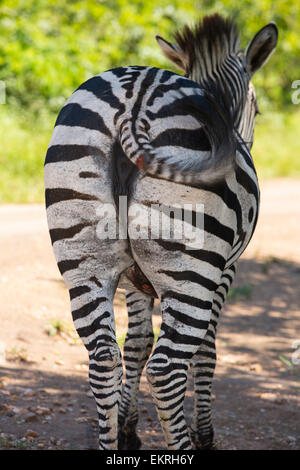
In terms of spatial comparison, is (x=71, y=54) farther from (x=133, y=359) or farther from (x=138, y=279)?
(x=138, y=279)

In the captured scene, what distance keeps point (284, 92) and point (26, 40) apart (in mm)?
12275

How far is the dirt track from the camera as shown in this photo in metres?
4.16

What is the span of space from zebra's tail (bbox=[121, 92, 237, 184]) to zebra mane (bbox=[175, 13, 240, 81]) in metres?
0.79

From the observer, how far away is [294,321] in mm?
7059

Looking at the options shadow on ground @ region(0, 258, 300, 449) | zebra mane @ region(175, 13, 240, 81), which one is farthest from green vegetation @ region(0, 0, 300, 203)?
zebra mane @ region(175, 13, 240, 81)

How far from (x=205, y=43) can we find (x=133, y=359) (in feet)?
6.89

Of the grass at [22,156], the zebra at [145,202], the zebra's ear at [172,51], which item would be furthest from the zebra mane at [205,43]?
the grass at [22,156]

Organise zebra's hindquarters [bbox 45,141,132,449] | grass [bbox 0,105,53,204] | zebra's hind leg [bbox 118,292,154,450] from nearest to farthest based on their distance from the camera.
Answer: zebra's hindquarters [bbox 45,141,132,449] → zebra's hind leg [bbox 118,292,154,450] → grass [bbox 0,105,53,204]

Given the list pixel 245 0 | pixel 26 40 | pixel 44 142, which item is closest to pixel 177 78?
pixel 44 142

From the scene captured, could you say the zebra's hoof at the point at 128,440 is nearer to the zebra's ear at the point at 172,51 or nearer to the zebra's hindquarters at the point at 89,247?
the zebra's hindquarters at the point at 89,247

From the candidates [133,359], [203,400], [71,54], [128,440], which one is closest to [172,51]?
[133,359]

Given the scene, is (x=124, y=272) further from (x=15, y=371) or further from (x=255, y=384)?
(x=255, y=384)

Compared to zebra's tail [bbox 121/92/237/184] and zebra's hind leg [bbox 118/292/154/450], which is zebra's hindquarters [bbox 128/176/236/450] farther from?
zebra's hind leg [bbox 118/292/154/450]

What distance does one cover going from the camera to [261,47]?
12.7 feet
